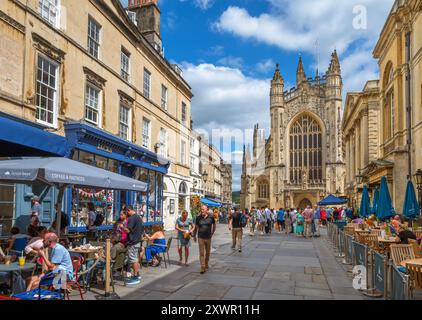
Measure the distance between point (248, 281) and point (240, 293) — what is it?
1.22 meters

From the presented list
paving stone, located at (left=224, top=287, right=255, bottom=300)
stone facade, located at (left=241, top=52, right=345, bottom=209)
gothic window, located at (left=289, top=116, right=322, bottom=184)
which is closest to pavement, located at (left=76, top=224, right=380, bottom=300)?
paving stone, located at (left=224, top=287, right=255, bottom=300)

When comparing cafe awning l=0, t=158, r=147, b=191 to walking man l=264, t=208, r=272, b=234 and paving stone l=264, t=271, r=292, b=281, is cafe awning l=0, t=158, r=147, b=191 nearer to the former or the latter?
paving stone l=264, t=271, r=292, b=281

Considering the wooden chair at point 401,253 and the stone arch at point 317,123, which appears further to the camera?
the stone arch at point 317,123

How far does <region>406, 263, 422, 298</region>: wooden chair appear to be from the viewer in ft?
20.4

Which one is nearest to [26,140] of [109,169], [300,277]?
[300,277]

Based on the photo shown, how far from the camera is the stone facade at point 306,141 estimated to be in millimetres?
57094

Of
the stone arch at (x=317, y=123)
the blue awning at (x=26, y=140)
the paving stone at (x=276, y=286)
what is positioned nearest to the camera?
the blue awning at (x=26, y=140)

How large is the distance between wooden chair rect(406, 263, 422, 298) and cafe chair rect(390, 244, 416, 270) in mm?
1261

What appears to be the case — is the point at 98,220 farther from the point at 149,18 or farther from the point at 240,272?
the point at 149,18

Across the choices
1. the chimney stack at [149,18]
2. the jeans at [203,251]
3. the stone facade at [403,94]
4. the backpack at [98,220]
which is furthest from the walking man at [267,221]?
the jeans at [203,251]

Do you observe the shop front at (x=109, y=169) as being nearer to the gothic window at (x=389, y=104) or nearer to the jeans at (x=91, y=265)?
the jeans at (x=91, y=265)

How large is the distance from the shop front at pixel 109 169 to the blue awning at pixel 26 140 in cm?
339

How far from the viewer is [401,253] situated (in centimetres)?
768

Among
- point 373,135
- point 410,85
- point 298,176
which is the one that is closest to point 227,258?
point 410,85
